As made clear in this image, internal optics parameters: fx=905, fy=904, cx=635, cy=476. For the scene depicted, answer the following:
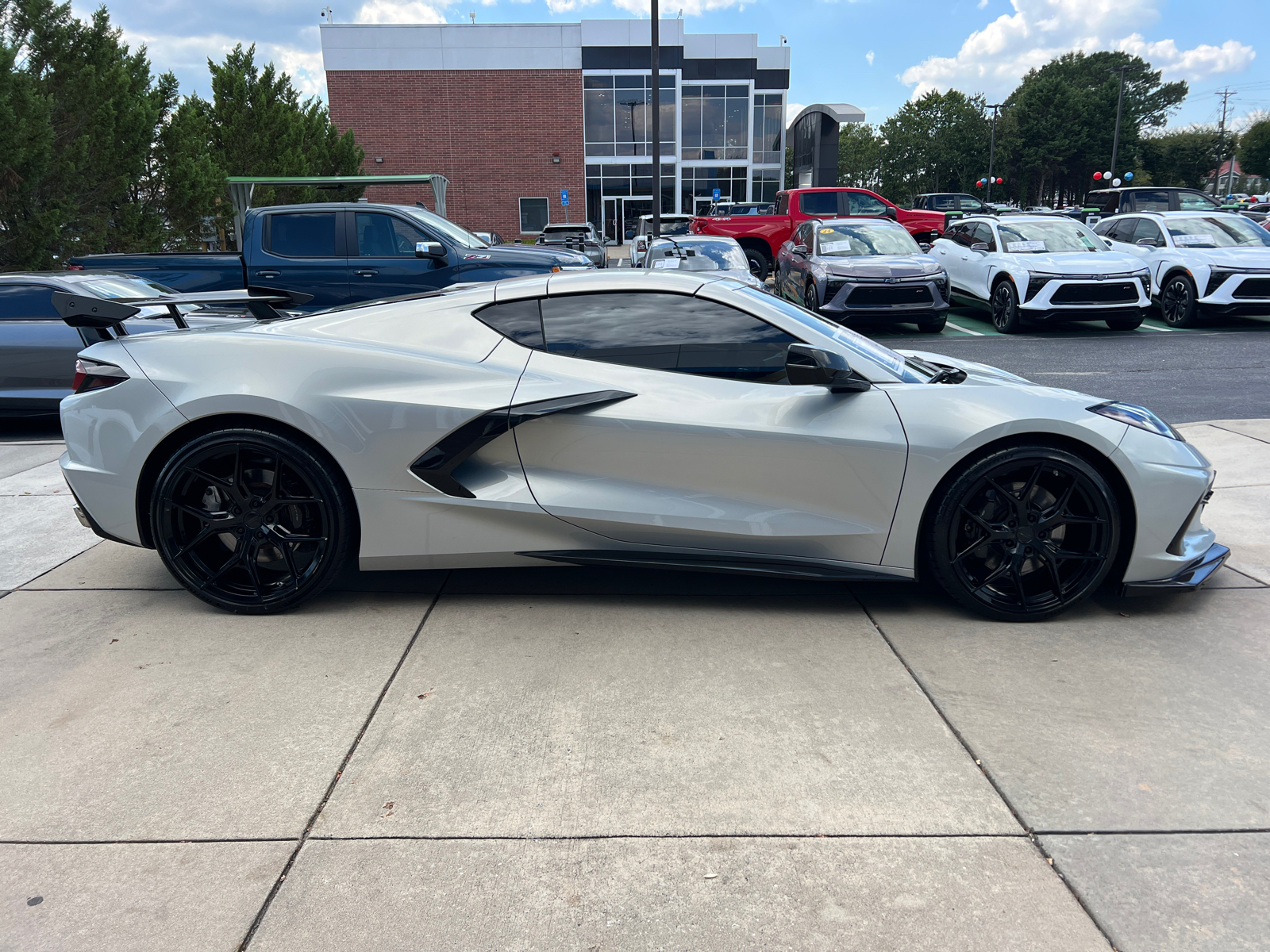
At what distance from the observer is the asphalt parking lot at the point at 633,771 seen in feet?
7.04

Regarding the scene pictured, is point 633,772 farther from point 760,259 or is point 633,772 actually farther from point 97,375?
point 760,259

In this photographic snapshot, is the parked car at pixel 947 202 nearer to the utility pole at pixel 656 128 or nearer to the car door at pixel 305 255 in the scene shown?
the utility pole at pixel 656 128

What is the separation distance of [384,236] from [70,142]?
25.7ft

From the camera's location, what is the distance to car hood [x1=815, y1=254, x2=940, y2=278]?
12.6m

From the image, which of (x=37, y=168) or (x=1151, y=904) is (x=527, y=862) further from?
(x=37, y=168)

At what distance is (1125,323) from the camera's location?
1287cm

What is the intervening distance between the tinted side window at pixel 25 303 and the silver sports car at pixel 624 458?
4.55 meters

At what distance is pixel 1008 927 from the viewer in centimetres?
210

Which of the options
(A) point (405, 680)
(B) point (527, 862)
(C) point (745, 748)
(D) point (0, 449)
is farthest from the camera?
(D) point (0, 449)

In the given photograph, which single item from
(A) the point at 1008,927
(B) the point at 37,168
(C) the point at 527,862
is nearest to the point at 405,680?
(C) the point at 527,862

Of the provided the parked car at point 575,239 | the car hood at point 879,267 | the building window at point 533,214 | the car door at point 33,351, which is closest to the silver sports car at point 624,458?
the car door at point 33,351

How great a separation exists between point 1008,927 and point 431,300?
10.3 feet

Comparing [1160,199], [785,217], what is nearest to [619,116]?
[785,217]

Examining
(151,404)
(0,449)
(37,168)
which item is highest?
(37,168)
